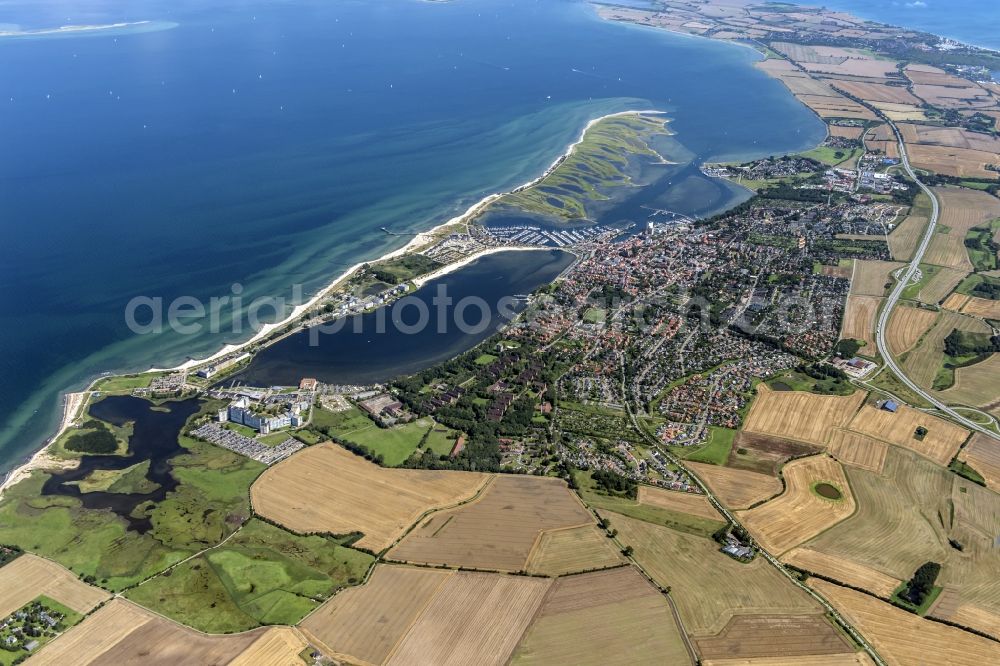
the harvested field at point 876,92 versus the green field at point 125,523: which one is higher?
the harvested field at point 876,92

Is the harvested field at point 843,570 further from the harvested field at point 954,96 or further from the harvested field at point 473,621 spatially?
the harvested field at point 954,96

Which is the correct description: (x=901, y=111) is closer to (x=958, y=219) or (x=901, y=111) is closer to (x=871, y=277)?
(x=958, y=219)

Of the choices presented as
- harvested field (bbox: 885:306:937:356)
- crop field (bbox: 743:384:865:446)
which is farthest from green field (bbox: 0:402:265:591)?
harvested field (bbox: 885:306:937:356)

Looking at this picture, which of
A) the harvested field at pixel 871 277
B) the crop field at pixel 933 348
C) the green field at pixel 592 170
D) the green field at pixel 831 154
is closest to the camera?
the crop field at pixel 933 348

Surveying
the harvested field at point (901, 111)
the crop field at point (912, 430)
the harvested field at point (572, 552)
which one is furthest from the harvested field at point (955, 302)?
the harvested field at point (901, 111)

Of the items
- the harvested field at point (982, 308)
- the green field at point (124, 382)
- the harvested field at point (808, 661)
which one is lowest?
the harvested field at point (808, 661)

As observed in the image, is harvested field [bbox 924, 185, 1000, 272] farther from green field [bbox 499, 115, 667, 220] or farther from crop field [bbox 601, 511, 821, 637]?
crop field [bbox 601, 511, 821, 637]

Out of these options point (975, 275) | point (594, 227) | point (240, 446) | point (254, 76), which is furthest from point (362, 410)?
point (254, 76)

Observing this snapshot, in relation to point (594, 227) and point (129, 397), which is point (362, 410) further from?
point (594, 227)
